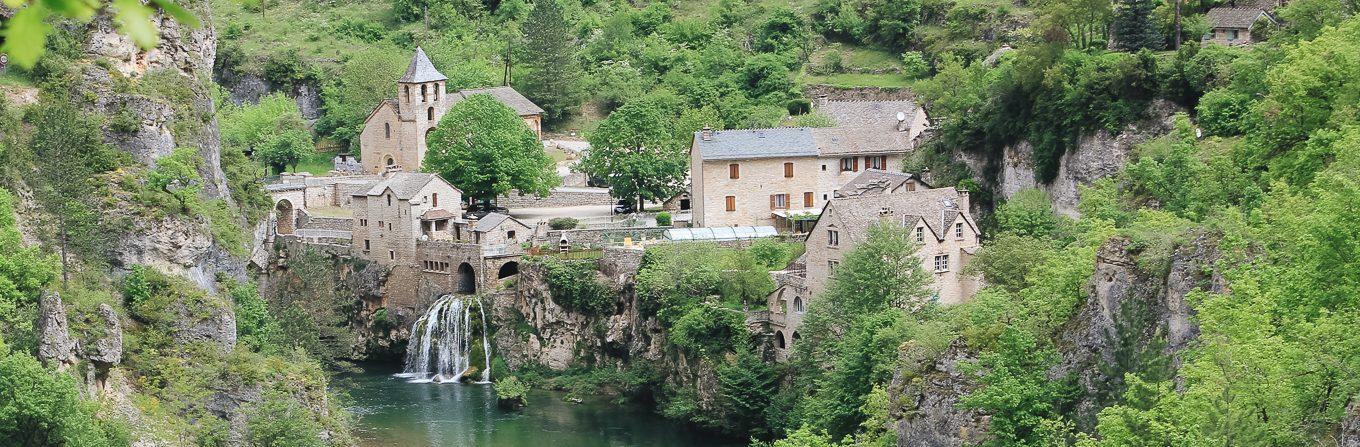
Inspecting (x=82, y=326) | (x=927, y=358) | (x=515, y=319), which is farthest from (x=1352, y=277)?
(x=515, y=319)

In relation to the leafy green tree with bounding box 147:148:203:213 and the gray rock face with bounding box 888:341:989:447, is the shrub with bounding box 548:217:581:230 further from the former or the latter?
the gray rock face with bounding box 888:341:989:447

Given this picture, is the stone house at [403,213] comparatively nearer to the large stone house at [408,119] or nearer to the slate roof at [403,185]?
the slate roof at [403,185]

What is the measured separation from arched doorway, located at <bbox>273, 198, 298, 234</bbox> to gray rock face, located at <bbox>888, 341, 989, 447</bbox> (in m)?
49.7

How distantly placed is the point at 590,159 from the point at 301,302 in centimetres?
1647

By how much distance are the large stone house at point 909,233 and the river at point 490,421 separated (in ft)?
20.9

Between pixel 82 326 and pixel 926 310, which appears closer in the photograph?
pixel 82 326

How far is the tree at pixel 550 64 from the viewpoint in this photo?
103m

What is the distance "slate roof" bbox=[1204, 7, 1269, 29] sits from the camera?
74.9 m

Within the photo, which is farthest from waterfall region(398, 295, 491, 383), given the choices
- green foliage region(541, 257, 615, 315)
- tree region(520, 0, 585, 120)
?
tree region(520, 0, 585, 120)

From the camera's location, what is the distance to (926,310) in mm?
62938

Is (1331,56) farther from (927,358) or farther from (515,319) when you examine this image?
(515,319)

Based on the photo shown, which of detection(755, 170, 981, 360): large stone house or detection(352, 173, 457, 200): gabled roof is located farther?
detection(352, 173, 457, 200): gabled roof

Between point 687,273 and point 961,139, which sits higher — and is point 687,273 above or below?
below

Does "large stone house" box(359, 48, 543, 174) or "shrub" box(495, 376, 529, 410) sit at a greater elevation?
"large stone house" box(359, 48, 543, 174)
